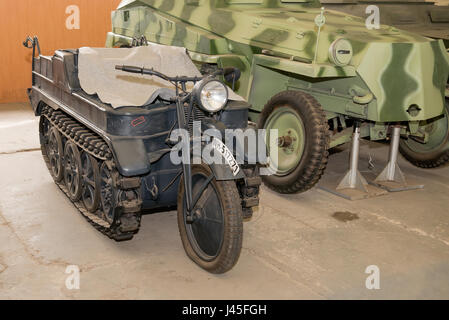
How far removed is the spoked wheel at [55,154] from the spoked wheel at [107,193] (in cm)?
107

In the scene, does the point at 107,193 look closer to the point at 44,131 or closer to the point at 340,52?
the point at 44,131

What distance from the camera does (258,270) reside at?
13.3 ft

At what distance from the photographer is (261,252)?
4371 millimetres


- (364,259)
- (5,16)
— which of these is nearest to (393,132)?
(364,259)

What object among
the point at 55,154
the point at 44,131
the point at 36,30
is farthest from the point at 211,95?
the point at 36,30

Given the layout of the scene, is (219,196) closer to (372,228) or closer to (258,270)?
(258,270)

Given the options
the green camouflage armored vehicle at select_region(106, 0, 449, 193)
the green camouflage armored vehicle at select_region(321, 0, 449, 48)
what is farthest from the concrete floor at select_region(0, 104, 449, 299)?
the green camouflage armored vehicle at select_region(321, 0, 449, 48)

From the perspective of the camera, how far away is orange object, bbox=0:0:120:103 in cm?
1014

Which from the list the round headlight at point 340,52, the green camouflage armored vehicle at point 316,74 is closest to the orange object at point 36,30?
Result: the green camouflage armored vehicle at point 316,74

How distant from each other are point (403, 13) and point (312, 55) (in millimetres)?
3373

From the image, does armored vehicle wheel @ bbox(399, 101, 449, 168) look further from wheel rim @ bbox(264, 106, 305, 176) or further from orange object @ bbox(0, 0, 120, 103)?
orange object @ bbox(0, 0, 120, 103)

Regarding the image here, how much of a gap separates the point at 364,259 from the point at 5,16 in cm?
828

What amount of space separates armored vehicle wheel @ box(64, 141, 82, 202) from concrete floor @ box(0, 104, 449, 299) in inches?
6.8
